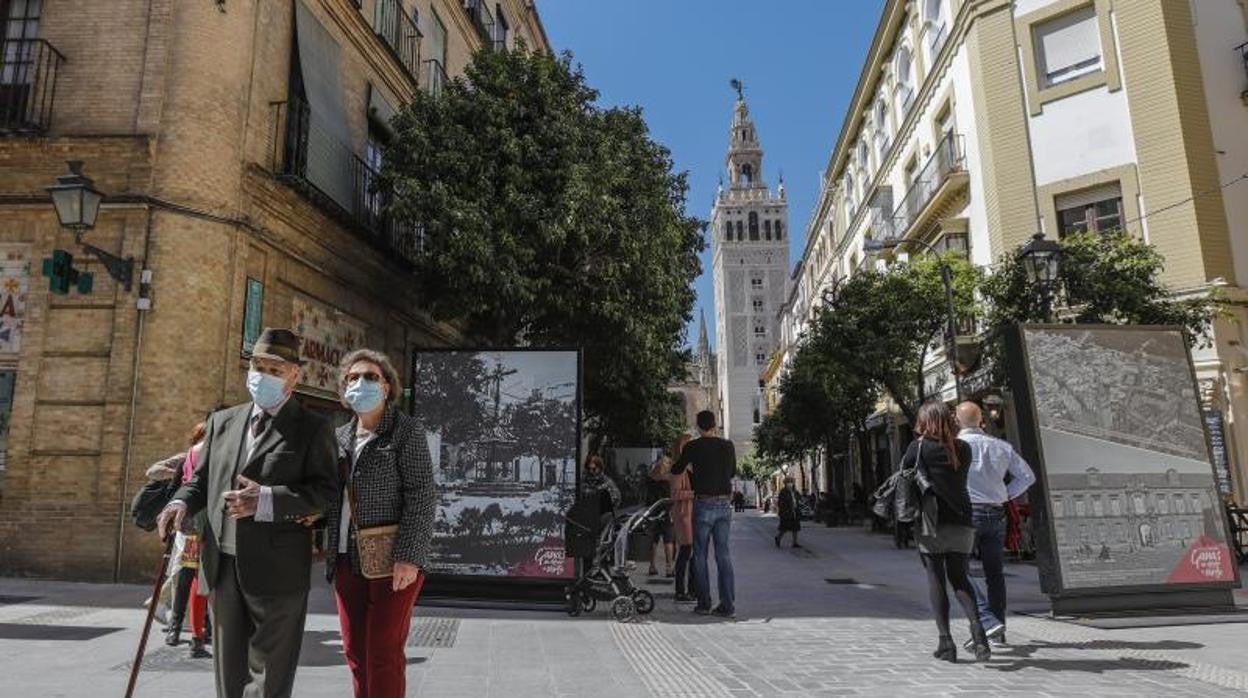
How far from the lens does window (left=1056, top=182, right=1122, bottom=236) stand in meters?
16.5

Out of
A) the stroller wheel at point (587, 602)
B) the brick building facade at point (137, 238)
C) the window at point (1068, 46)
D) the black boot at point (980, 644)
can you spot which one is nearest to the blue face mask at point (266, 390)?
the black boot at point (980, 644)

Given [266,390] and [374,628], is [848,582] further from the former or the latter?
[266,390]

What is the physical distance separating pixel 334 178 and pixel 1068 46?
16.0m

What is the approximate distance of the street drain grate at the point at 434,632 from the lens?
602 cm

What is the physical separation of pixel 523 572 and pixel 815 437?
23.4m

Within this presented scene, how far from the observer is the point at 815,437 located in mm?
29531

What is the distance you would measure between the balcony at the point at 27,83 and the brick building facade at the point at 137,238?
3 centimetres

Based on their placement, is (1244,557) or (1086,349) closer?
(1086,349)

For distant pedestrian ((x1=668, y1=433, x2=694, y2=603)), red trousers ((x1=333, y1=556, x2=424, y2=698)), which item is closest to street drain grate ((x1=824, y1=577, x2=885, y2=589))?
distant pedestrian ((x1=668, y1=433, x2=694, y2=603))

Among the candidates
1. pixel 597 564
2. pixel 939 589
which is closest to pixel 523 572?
pixel 597 564

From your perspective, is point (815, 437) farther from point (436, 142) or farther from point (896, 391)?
point (436, 142)

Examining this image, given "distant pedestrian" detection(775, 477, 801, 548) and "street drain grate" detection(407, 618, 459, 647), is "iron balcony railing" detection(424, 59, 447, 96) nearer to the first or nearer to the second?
"distant pedestrian" detection(775, 477, 801, 548)

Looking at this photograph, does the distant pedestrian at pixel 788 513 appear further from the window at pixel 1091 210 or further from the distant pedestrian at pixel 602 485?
the window at pixel 1091 210

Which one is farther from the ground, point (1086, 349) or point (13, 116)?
point (13, 116)
